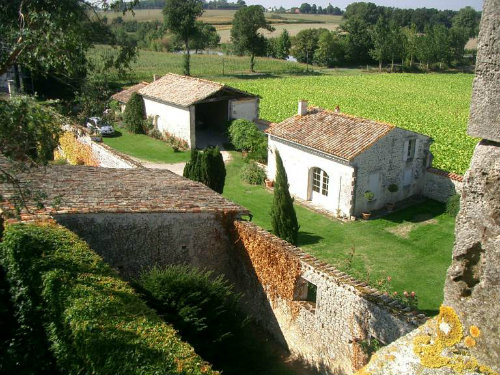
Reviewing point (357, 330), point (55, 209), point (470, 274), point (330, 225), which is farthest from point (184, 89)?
point (470, 274)

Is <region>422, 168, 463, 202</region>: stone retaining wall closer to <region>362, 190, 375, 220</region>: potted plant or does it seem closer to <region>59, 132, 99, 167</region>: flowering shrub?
<region>362, 190, 375, 220</region>: potted plant

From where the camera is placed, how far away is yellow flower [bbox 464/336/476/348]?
2771 millimetres

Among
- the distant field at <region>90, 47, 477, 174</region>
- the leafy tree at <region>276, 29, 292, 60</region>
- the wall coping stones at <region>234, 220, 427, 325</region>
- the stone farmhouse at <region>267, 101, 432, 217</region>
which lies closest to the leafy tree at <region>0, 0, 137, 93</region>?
the wall coping stones at <region>234, 220, 427, 325</region>

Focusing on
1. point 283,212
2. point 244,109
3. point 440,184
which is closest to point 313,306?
point 283,212

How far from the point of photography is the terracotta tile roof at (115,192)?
12180 mm

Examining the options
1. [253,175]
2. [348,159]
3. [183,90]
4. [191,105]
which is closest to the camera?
[348,159]

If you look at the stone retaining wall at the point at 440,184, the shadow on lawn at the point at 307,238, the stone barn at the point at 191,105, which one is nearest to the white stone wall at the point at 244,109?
the stone barn at the point at 191,105

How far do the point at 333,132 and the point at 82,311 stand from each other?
1886cm

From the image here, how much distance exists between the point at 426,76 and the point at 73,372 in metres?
87.9

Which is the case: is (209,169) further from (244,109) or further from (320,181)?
(244,109)

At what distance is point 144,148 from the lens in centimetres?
3525

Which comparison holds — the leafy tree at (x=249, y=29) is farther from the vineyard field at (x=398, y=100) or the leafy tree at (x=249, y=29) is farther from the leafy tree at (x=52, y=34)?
the leafy tree at (x=52, y=34)

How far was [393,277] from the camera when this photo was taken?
17.9 m

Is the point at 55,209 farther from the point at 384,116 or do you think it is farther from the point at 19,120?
the point at 384,116
